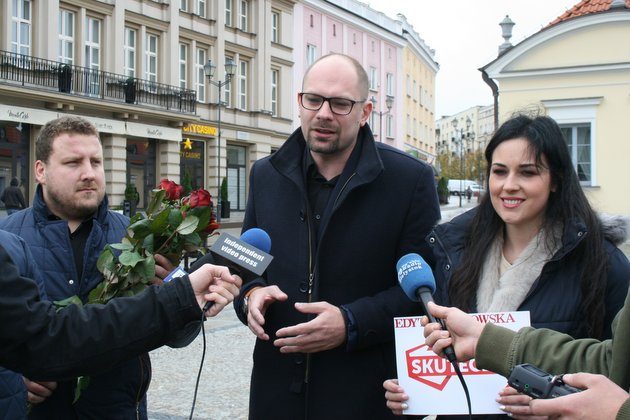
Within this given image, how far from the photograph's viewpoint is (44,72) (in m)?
23.5

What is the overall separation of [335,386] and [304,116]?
1185mm

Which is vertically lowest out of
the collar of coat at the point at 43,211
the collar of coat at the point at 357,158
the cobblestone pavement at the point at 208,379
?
the cobblestone pavement at the point at 208,379

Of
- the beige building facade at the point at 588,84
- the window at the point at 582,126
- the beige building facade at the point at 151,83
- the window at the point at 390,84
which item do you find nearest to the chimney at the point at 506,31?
the beige building facade at the point at 588,84

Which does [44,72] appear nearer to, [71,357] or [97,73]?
[97,73]

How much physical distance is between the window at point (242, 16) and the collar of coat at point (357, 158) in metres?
30.9

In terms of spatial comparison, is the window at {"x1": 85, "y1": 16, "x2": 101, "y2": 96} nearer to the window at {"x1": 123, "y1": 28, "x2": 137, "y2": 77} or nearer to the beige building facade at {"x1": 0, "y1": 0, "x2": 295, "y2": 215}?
the beige building facade at {"x1": 0, "y1": 0, "x2": 295, "y2": 215}

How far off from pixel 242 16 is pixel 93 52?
919 centimetres

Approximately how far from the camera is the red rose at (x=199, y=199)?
3.01 meters

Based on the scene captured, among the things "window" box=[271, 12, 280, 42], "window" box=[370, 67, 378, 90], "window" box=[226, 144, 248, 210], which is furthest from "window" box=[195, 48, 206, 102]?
"window" box=[370, 67, 378, 90]

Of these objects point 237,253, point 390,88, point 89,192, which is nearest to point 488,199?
point 237,253

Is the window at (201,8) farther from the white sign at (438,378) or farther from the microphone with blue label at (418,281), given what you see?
the microphone with blue label at (418,281)

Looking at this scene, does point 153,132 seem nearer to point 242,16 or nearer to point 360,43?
point 242,16

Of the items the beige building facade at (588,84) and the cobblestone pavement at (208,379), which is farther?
the beige building facade at (588,84)

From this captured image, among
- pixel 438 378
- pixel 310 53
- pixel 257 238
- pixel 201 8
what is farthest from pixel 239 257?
pixel 310 53
